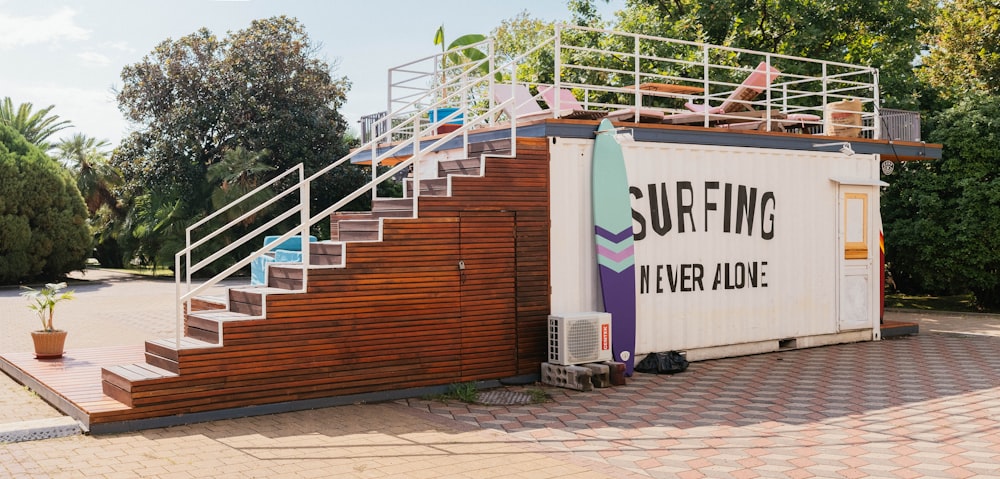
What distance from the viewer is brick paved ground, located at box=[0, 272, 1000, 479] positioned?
19.8ft

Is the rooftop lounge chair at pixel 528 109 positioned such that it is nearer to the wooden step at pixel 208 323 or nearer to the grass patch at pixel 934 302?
the wooden step at pixel 208 323

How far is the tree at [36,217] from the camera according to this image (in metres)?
25.2

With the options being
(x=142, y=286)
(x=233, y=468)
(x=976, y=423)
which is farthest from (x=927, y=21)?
(x=142, y=286)

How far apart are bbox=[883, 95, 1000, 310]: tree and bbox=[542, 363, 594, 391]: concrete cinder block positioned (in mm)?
11823

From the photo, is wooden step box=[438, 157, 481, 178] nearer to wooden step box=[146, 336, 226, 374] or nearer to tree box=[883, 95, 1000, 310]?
wooden step box=[146, 336, 226, 374]

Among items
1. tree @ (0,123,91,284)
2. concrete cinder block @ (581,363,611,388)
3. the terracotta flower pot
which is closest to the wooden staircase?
concrete cinder block @ (581,363,611,388)

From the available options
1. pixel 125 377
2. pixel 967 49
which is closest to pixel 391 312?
pixel 125 377

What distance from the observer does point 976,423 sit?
750 cm

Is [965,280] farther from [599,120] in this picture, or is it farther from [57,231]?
[57,231]

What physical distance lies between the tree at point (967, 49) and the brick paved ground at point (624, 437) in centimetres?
1301

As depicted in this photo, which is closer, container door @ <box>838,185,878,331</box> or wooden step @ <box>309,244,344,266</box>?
wooden step @ <box>309,244,344,266</box>

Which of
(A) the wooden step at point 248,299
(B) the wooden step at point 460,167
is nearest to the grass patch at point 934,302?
(B) the wooden step at point 460,167

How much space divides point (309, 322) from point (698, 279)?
4.89 metres

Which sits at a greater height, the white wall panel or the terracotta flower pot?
the white wall panel
